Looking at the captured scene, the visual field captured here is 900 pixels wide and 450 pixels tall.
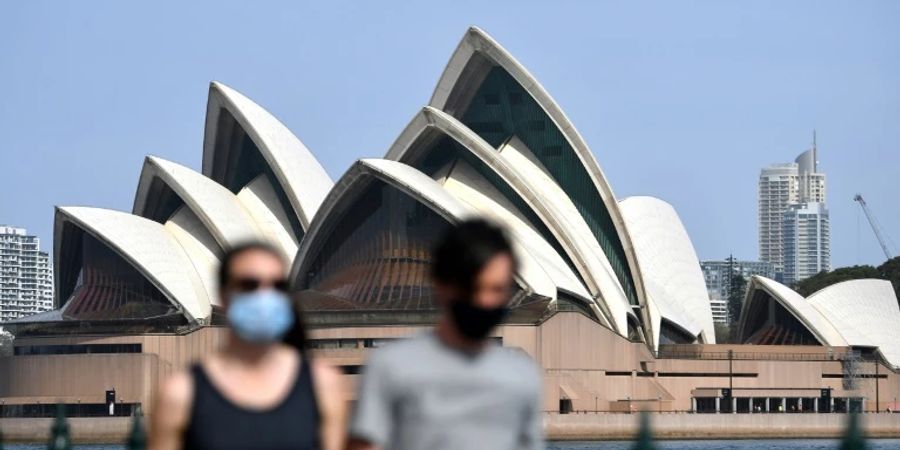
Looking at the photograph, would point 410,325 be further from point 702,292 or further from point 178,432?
point 178,432

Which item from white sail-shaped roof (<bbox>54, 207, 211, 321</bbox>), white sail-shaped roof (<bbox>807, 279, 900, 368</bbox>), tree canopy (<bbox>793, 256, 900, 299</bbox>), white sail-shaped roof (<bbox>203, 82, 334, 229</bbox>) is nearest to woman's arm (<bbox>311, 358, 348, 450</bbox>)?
white sail-shaped roof (<bbox>54, 207, 211, 321</bbox>)

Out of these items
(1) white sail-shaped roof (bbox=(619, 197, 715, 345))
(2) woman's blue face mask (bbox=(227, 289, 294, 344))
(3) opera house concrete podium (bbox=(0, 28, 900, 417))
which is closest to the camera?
(2) woman's blue face mask (bbox=(227, 289, 294, 344))

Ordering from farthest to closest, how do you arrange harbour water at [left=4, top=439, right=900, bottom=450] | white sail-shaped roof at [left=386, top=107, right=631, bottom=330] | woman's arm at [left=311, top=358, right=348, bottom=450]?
1. white sail-shaped roof at [left=386, top=107, right=631, bottom=330]
2. harbour water at [left=4, top=439, right=900, bottom=450]
3. woman's arm at [left=311, top=358, right=348, bottom=450]

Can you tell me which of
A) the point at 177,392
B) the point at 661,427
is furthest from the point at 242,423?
the point at 661,427

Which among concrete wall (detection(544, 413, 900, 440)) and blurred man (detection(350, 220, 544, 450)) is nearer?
blurred man (detection(350, 220, 544, 450))

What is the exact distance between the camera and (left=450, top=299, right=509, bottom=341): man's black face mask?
5359 mm

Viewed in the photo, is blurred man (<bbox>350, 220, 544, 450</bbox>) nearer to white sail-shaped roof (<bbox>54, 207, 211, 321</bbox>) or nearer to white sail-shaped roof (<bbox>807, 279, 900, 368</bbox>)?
white sail-shaped roof (<bbox>54, 207, 211, 321</bbox>)

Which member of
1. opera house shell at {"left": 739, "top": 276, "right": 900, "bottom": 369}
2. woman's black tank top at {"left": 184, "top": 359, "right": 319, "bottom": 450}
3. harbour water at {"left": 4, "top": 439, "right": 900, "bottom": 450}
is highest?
opera house shell at {"left": 739, "top": 276, "right": 900, "bottom": 369}

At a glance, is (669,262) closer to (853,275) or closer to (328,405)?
(853,275)

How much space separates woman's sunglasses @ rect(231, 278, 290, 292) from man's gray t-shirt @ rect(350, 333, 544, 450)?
353mm

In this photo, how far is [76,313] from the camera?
6556 centimetres

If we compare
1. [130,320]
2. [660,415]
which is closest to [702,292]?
[660,415]

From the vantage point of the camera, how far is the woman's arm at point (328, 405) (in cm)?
538

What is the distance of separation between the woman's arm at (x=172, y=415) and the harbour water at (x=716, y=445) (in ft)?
150
